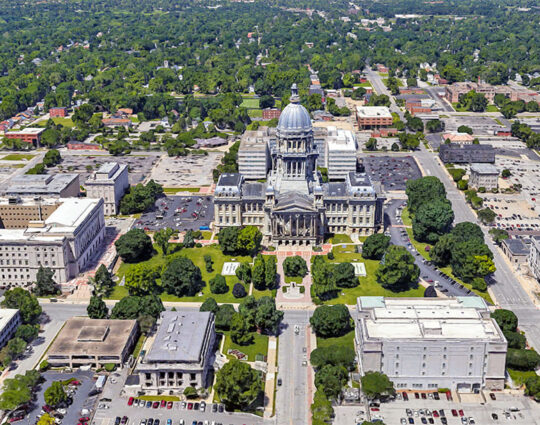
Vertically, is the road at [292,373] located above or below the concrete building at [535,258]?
below

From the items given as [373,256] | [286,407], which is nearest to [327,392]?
[286,407]

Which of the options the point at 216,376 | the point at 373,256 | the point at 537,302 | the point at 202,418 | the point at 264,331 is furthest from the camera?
the point at 373,256

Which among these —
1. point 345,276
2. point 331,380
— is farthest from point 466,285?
point 331,380

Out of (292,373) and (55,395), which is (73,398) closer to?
(55,395)

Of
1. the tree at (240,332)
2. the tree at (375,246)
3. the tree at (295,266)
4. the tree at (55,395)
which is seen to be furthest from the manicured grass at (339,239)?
the tree at (55,395)

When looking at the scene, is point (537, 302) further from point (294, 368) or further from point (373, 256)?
point (294, 368)

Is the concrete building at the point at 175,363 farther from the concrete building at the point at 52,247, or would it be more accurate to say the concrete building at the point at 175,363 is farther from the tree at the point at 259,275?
the concrete building at the point at 52,247

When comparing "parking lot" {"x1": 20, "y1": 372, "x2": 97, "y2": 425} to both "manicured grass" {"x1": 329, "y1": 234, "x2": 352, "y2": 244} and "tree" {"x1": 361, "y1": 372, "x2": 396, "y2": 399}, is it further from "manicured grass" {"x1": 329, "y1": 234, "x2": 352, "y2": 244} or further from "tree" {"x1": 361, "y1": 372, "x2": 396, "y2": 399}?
"manicured grass" {"x1": 329, "y1": 234, "x2": 352, "y2": 244}
